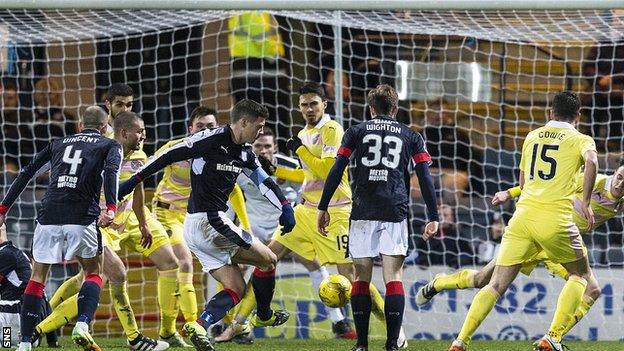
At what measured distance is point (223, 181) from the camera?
28.3 ft

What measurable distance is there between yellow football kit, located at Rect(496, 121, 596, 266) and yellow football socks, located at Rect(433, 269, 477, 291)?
1444mm

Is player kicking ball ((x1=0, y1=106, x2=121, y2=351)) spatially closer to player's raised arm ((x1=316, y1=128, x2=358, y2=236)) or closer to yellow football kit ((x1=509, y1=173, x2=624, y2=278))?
player's raised arm ((x1=316, y1=128, x2=358, y2=236))

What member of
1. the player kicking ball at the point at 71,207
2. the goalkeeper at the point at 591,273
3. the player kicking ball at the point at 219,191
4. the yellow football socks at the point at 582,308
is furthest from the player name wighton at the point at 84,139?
the yellow football socks at the point at 582,308

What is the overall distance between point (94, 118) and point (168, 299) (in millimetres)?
2109

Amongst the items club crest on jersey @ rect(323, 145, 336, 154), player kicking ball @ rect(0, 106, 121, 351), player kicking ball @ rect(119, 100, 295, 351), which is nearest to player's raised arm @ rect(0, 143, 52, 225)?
player kicking ball @ rect(0, 106, 121, 351)

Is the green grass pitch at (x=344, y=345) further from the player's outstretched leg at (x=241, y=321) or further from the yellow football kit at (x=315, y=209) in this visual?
the yellow football kit at (x=315, y=209)

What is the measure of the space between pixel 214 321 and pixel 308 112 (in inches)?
85.1

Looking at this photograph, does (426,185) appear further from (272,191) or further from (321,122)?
(321,122)

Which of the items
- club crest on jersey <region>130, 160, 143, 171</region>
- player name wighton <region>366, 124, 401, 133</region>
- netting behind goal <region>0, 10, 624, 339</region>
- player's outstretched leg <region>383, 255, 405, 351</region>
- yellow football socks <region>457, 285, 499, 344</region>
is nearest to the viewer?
yellow football socks <region>457, 285, 499, 344</region>

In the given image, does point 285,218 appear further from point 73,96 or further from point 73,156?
point 73,96

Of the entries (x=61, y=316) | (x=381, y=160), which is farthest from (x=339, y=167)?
(x=61, y=316)

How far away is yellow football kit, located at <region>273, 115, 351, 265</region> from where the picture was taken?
9.92 metres

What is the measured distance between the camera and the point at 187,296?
9766 mm

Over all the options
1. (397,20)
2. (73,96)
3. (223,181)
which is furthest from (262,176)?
(73,96)
